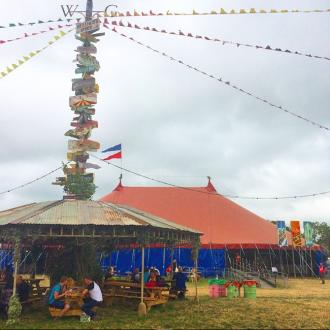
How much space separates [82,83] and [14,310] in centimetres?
871

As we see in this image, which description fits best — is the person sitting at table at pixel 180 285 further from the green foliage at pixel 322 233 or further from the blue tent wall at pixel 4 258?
the green foliage at pixel 322 233

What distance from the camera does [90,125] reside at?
1559 cm

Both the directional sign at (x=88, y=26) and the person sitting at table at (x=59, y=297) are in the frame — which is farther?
the directional sign at (x=88, y=26)

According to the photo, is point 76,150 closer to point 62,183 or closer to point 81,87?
point 62,183

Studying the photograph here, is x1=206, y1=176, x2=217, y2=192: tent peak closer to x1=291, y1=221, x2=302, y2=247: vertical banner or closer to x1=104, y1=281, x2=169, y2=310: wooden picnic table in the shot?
x1=291, y1=221, x2=302, y2=247: vertical banner

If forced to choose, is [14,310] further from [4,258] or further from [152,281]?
[4,258]

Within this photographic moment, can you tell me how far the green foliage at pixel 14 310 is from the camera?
9781 millimetres

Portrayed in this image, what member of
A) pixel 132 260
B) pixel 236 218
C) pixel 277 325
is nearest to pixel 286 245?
pixel 236 218

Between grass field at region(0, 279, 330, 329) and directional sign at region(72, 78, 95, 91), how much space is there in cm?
789

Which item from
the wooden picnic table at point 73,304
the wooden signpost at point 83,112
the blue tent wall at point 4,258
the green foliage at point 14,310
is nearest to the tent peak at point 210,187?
the blue tent wall at point 4,258

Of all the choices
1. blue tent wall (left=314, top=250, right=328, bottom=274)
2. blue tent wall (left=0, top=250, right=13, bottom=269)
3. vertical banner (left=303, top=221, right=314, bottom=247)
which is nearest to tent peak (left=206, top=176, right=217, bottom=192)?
vertical banner (left=303, top=221, right=314, bottom=247)

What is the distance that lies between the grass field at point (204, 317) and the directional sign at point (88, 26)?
9.51 meters

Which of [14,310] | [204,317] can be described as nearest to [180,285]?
[204,317]

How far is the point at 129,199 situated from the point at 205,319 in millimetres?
19816
